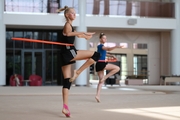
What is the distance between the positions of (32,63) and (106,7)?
6994 mm

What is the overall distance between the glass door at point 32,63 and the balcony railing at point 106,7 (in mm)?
4392

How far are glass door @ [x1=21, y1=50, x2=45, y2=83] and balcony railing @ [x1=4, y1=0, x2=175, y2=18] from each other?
4.39 meters

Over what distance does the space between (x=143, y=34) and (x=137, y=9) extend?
3747mm

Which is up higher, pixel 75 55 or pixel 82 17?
pixel 82 17

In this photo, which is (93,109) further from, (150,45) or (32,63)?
(150,45)

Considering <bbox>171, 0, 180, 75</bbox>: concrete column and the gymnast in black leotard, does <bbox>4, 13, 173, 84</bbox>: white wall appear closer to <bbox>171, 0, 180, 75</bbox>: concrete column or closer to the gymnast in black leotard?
<bbox>171, 0, 180, 75</bbox>: concrete column

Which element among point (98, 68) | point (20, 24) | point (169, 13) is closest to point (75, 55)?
point (98, 68)

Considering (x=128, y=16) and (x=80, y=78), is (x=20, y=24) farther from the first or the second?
(x=128, y=16)

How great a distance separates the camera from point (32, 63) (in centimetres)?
2367

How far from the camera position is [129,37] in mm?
24906

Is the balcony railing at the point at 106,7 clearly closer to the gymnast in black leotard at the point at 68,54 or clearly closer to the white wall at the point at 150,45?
the white wall at the point at 150,45

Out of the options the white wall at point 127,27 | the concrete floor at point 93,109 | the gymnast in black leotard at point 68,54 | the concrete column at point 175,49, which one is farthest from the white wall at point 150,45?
the gymnast in black leotard at point 68,54

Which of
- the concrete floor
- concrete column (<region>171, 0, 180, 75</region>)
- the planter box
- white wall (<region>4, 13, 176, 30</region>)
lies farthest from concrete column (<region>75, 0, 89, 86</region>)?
the concrete floor

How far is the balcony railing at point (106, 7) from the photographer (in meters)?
20.2
